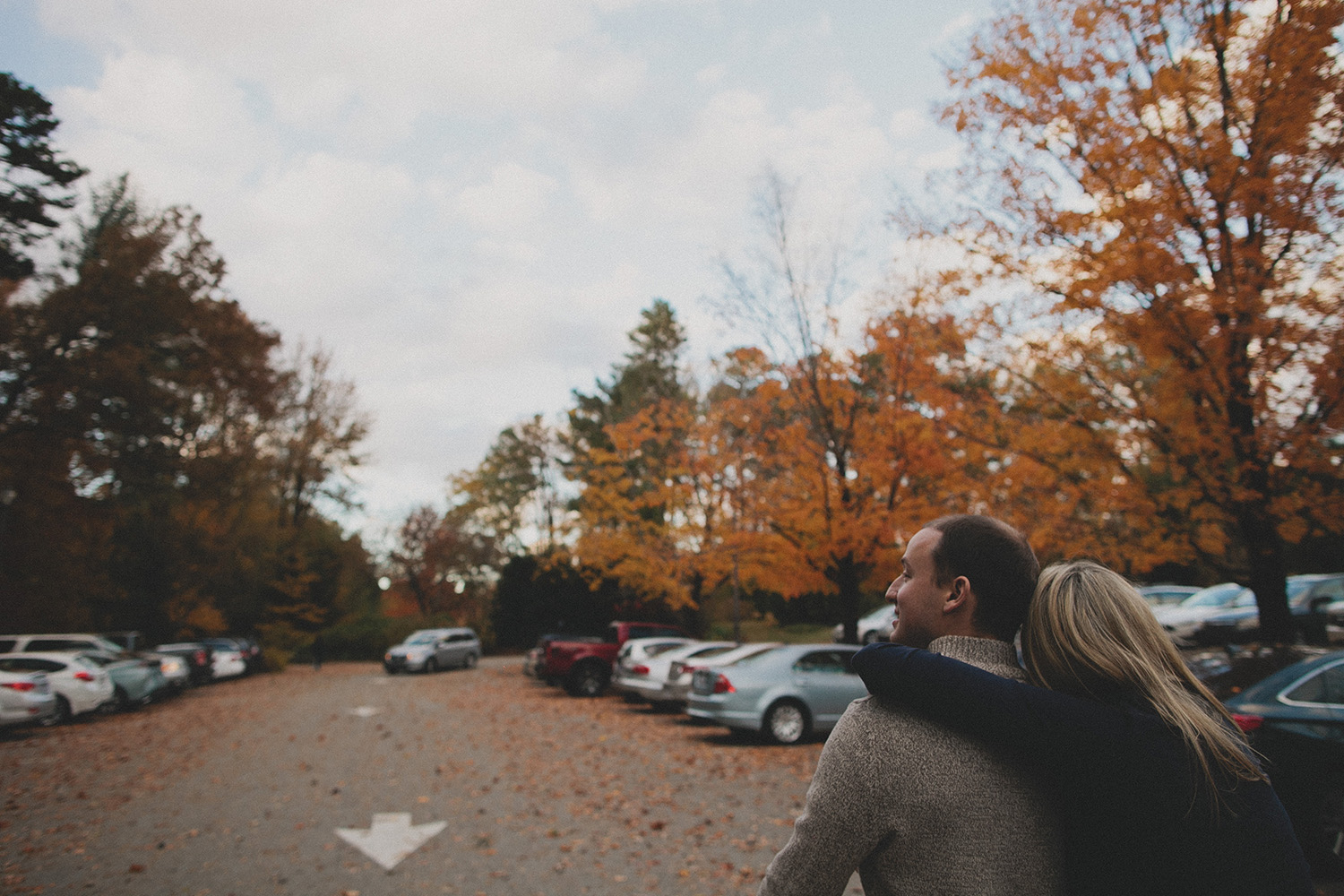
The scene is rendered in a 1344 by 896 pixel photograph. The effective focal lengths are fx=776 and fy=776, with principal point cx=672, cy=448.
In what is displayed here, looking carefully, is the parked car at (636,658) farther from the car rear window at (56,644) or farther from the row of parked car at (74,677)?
the car rear window at (56,644)

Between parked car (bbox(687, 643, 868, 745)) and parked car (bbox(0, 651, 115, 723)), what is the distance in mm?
12705

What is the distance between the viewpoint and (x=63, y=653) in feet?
52.7

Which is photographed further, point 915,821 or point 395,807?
point 395,807

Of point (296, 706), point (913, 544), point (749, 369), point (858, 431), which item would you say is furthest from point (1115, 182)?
point (296, 706)

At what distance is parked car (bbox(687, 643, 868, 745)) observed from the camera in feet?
38.6

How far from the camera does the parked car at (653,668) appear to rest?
16094mm

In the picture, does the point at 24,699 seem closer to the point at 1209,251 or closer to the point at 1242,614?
the point at 1209,251

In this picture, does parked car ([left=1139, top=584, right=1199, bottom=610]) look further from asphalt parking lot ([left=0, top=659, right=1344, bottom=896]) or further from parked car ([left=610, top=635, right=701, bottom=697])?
asphalt parking lot ([left=0, top=659, right=1344, bottom=896])

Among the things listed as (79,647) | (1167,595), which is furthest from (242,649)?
(1167,595)

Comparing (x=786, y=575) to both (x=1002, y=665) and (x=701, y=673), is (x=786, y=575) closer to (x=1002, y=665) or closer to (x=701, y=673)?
(x=701, y=673)

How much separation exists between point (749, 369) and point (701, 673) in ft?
18.8

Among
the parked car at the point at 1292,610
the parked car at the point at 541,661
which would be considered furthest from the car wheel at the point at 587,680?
the parked car at the point at 1292,610

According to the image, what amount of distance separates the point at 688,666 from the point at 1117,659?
12902 millimetres

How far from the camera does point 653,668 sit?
1662 cm
